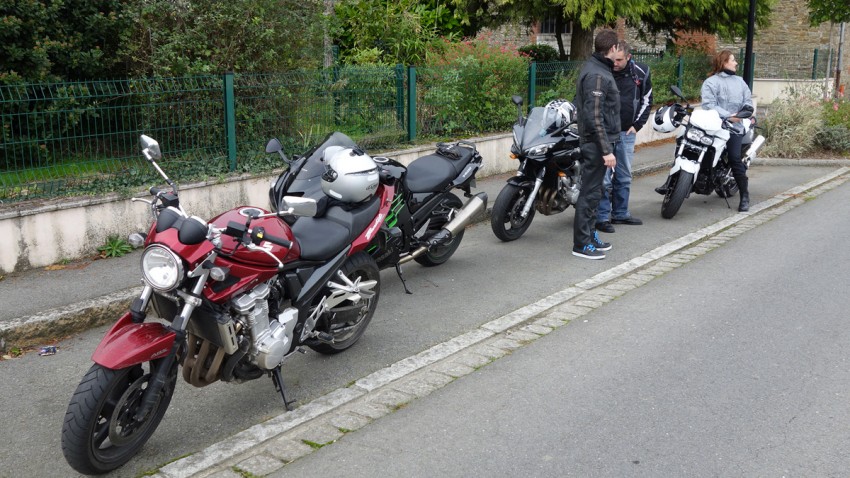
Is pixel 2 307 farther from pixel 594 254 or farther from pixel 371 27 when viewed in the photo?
pixel 371 27

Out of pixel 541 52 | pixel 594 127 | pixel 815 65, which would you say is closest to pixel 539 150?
pixel 594 127

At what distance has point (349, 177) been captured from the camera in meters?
5.24

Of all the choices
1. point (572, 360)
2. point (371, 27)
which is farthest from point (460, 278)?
point (371, 27)

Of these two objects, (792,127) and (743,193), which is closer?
(743,193)

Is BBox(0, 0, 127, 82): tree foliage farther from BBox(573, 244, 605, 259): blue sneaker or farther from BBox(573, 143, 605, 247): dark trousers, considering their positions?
BBox(573, 244, 605, 259): blue sneaker

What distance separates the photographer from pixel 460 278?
738cm

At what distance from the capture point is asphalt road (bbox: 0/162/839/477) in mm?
4344

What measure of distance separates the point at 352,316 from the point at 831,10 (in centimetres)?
2078

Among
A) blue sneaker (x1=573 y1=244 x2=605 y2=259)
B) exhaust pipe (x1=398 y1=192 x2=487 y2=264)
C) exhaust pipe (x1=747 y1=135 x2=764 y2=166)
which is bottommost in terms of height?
blue sneaker (x1=573 y1=244 x2=605 y2=259)

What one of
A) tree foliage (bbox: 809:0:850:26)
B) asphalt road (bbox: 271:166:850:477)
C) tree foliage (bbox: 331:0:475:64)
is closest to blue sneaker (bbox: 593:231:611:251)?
asphalt road (bbox: 271:166:850:477)

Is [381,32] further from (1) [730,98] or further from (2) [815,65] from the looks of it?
(2) [815,65]

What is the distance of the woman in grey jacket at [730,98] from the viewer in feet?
32.7

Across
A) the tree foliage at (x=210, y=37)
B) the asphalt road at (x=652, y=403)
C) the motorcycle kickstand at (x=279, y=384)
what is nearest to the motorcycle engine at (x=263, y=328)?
the motorcycle kickstand at (x=279, y=384)

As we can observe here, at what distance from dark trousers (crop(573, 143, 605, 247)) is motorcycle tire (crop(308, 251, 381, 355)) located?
3041 mm
